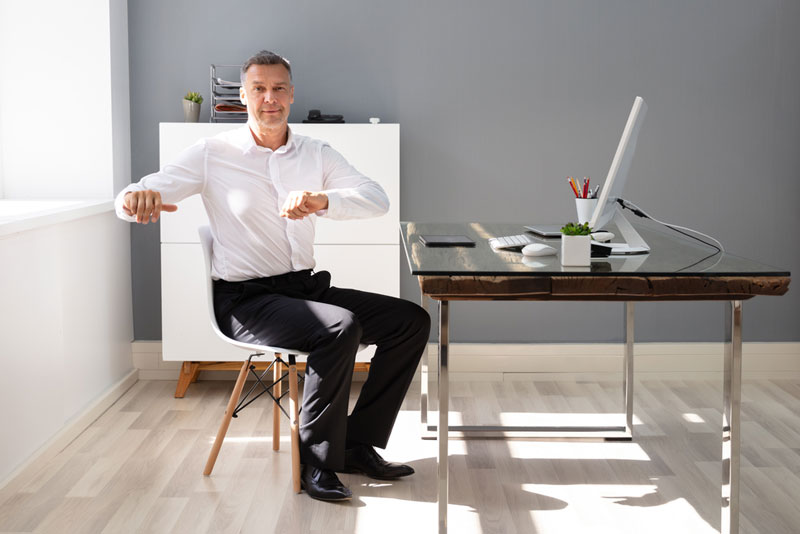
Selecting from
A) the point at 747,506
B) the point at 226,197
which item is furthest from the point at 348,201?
the point at 747,506

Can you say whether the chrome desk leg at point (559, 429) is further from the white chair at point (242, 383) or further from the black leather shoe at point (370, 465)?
the white chair at point (242, 383)

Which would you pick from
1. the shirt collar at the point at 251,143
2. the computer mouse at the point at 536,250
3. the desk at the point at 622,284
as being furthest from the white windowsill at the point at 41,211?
the computer mouse at the point at 536,250

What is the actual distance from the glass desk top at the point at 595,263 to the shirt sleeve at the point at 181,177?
28.4 inches

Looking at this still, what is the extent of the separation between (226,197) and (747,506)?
189 cm

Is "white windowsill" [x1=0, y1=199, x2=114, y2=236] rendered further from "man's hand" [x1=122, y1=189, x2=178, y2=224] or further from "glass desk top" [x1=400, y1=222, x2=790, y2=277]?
"glass desk top" [x1=400, y1=222, x2=790, y2=277]

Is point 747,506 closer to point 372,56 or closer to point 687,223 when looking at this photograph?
point 687,223

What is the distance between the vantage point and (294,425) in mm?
2723

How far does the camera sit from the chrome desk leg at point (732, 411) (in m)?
2.26

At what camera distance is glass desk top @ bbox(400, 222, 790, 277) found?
2.14 m

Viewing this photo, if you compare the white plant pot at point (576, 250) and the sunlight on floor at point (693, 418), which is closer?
the white plant pot at point (576, 250)

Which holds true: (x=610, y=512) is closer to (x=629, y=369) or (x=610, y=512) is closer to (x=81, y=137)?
(x=629, y=369)

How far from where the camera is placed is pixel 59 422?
3.23 metres

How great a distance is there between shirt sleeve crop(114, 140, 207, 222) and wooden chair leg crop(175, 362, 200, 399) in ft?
3.97

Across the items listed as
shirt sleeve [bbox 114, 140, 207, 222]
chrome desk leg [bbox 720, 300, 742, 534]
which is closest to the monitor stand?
chrome desk leg [bbox 720, 300, 742, 534]
